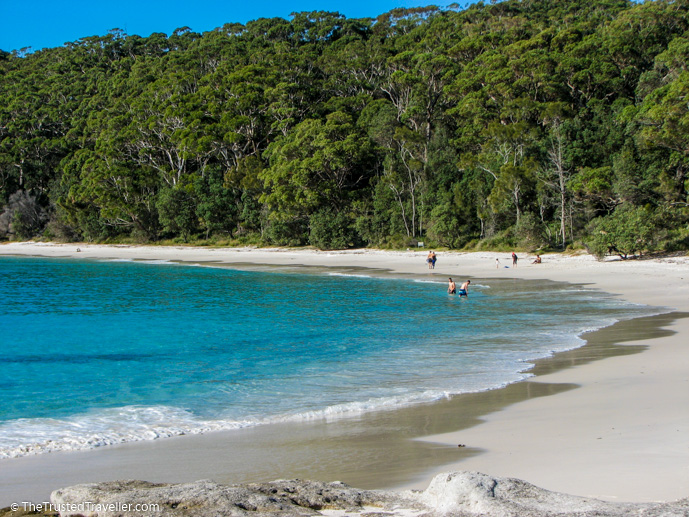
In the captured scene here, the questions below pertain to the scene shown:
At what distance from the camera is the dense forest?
124ft

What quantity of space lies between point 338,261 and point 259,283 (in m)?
11.5

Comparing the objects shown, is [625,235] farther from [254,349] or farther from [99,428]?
[99,428]

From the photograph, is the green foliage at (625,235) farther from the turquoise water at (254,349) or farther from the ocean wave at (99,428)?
the ocean wave at (99,428)

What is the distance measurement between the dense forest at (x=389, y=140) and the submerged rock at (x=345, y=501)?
2901 centimetres

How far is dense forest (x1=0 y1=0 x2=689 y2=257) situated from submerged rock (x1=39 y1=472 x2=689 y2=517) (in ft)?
95.2

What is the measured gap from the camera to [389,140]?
5059cm

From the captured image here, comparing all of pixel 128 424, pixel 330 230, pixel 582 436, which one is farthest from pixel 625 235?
pixel 128 424

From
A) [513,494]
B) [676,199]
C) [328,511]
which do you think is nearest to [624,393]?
[513,494]

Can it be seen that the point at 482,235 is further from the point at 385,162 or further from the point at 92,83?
the point at 92,83

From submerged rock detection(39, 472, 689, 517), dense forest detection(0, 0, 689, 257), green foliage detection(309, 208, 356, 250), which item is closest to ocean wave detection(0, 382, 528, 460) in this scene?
submerged rock detection(39, 472, 689, 517)

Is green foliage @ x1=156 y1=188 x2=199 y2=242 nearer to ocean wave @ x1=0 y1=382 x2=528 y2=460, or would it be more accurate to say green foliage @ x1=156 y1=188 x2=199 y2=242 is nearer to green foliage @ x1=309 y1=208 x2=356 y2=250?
green foliage @ x1=309 y1=208 x2=356 y2=250

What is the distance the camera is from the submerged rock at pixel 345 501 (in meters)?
3.85

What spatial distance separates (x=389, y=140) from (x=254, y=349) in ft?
126

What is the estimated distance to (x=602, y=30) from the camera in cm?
5509
